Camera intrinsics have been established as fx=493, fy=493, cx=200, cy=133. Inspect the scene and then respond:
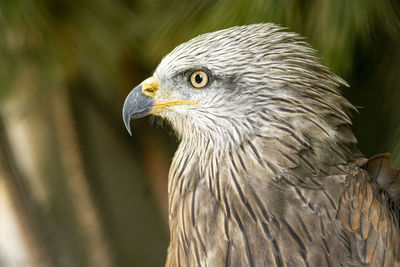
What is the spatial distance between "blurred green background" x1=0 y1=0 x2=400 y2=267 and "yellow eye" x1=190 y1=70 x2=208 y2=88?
0.29 metres

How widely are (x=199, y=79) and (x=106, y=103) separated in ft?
4.73

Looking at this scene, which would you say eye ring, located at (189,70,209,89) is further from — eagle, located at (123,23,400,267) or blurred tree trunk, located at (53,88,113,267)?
blurred tree trunk, located at (53,88,113,267)

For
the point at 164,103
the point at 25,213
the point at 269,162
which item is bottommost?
the point at 25,213

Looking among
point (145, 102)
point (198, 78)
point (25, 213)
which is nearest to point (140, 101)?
point (145, 102)

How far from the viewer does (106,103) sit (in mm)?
2750

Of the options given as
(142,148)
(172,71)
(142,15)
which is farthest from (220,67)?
(142,148)

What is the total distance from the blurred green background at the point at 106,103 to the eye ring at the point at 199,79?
29cm

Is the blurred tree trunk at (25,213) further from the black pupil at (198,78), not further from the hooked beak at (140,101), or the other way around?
the black pupil at (198,78)

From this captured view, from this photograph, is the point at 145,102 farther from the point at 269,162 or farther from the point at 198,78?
the point at 269,162

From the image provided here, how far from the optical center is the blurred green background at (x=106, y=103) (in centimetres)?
159

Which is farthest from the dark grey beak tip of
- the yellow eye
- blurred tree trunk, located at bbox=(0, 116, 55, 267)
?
blurred tree trunk, located at bbox=(0, 116, 55, 267)

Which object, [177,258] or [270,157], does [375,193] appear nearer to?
[270,157]


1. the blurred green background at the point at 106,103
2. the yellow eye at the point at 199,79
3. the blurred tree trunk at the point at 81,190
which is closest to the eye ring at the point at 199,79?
the yellow eye at the point at 199,79

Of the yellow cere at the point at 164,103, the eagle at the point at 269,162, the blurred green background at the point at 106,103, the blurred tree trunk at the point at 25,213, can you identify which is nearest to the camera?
the eagle at the point at 269,162
